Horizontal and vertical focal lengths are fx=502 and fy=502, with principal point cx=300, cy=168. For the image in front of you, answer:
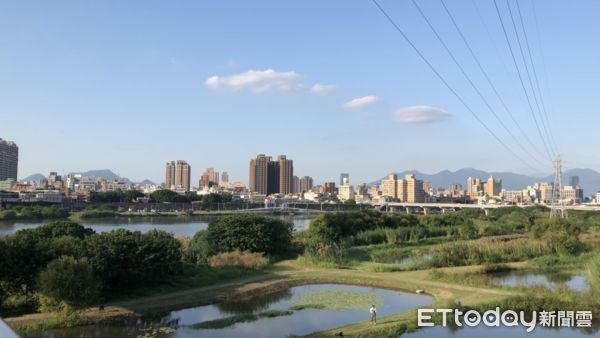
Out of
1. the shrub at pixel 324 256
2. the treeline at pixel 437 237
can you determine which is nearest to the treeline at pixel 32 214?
the treeline at pixel 437 237

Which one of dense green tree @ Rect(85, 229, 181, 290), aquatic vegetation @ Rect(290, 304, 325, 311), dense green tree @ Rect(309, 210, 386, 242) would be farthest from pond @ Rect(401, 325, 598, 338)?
dense green tree @ Rect(309, 210, 386, 242)

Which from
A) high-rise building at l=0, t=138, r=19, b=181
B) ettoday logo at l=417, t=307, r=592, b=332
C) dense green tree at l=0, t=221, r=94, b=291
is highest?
high-rise building at l=0, t=138, r=19, b=181

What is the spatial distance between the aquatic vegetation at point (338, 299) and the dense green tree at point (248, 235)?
8626mm

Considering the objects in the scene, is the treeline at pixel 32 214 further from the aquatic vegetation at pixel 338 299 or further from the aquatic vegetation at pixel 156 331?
the aquatic vegetation at pixel 156 331

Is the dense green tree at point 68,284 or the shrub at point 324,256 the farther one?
the shrub at point 324,256

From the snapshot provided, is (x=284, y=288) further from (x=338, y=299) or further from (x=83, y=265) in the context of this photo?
(x=83, y=265)

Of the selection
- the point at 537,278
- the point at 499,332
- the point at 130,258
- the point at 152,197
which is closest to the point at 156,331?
the point at 130,258

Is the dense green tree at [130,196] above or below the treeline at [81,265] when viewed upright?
above

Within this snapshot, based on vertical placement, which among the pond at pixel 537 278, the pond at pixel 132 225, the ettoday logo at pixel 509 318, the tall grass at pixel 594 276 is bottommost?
the pond at pixel 132 225

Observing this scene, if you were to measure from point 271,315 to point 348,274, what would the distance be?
808 centimetres

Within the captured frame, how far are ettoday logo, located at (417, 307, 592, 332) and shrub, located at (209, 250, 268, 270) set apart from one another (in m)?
10.9

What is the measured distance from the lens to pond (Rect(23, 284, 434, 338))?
14742 mm

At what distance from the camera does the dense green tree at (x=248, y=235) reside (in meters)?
28.8

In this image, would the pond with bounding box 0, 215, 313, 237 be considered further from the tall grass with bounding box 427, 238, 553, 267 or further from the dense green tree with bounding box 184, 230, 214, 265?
the tall grass with bounding box 427, 238, 553, 267
